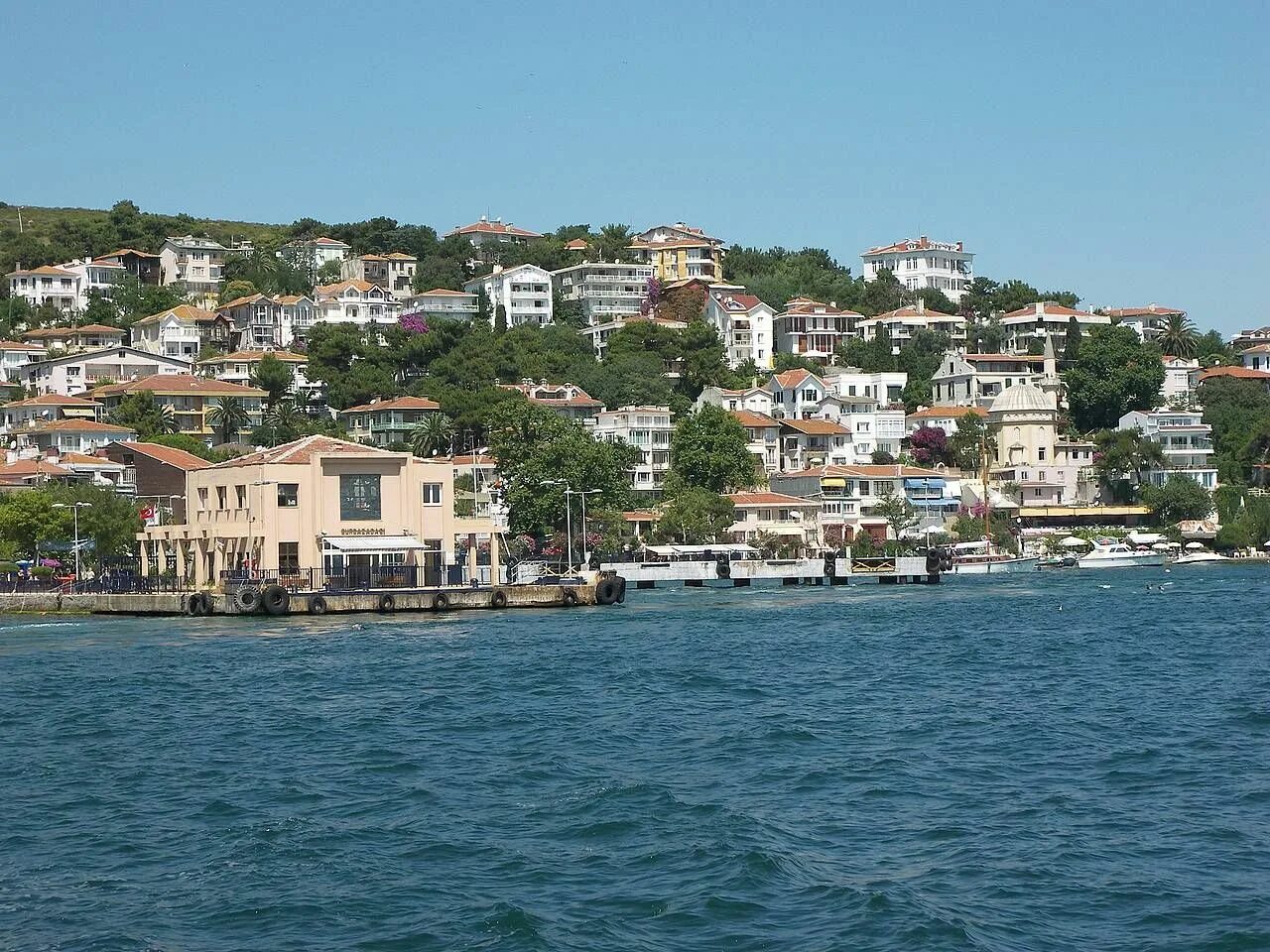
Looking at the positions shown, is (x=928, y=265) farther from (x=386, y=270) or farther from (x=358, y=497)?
(x=358, y=497)

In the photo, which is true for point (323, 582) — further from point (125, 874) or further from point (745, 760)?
point (125, 874)

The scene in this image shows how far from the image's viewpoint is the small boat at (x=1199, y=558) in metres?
101

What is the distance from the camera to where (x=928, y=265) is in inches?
6294

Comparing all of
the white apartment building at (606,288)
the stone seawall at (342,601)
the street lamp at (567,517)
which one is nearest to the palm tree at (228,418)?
the street lamp at (567,517)

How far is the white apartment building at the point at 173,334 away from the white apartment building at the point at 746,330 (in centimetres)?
3816

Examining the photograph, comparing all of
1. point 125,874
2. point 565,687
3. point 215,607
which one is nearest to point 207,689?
point 565,687

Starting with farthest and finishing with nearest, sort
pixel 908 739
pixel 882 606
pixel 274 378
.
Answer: pixel 274 378
pixel 882 606
pixel 908 739

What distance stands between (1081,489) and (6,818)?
97784 millimetres

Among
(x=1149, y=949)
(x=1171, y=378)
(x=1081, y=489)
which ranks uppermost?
(x=1171, y=378)

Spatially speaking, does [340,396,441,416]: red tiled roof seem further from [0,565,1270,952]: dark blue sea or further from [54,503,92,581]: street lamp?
[0,565,1270,952]: dark blue sea

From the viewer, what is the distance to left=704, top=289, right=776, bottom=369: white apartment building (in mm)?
131625

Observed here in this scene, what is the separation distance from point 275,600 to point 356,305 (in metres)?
77.8

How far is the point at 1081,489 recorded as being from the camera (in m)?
114

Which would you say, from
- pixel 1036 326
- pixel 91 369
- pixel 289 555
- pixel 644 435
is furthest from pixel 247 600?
pixel 1036 326
